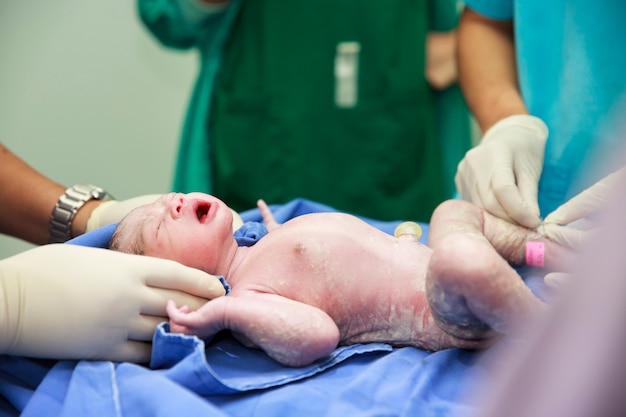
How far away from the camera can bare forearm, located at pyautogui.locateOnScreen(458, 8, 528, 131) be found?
1411 millimetres

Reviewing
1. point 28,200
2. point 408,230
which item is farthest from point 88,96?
point 408,230

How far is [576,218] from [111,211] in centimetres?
81

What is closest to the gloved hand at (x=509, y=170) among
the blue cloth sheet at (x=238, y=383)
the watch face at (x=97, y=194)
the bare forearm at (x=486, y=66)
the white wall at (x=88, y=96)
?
the bare forearm at (x=486, y=66)

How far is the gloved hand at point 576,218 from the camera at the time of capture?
0.97 m

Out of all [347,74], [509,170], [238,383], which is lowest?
[238,383]

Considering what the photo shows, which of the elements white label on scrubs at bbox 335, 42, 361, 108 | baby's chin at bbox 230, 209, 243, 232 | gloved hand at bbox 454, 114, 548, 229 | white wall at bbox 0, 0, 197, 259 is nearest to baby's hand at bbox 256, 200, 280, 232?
baby's chin at bbox 230, 209, 243, 232

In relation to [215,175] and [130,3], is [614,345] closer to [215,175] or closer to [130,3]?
[215,175]

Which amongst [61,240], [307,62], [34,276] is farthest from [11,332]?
[307,62]

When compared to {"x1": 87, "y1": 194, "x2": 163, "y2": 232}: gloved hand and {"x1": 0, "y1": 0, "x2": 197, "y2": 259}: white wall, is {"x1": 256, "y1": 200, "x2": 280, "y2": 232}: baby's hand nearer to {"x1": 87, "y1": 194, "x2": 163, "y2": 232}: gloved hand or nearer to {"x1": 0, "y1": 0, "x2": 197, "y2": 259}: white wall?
{"x1": 87, "y1": 194, "x2": 163, "y2": 232}: gloved hand

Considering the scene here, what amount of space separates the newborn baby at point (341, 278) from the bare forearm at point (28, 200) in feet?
0.96

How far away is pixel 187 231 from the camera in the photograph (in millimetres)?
975

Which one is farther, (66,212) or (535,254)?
(66,212)

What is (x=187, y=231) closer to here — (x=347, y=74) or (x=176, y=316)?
(x=176, y=316)

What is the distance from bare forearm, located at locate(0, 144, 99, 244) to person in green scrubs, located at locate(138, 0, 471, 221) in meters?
0.51
